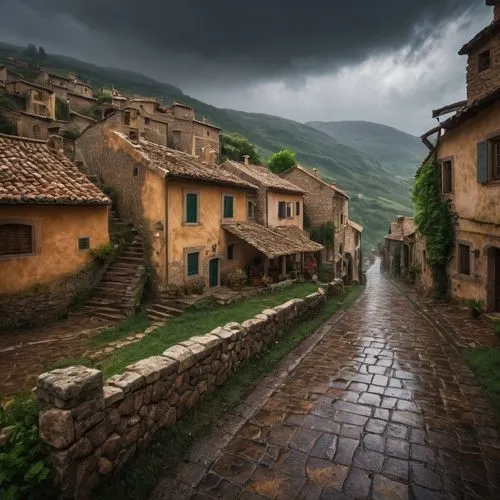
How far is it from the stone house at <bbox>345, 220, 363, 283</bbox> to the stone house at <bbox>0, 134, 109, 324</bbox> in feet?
89.3

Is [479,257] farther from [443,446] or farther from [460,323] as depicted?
[443,446]

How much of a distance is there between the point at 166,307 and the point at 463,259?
13414mm

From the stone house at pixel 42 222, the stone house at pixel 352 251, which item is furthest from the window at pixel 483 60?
the stone house at pixel 352 251

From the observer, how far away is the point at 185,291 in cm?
1622

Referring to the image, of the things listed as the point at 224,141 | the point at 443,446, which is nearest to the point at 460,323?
the point at 443,446

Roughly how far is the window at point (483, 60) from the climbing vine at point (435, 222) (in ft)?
14.0

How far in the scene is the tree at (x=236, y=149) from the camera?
2062 inches

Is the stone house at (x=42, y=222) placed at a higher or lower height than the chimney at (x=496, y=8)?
lower

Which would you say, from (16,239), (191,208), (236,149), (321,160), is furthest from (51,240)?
(321,160)

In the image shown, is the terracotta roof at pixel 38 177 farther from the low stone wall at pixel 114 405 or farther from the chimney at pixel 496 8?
the chimney at pixel 496 8

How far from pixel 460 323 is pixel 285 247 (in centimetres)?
1039

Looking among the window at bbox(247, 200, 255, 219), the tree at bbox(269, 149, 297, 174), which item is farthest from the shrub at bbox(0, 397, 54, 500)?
the tree at bbox(269, 149, 297, 174)

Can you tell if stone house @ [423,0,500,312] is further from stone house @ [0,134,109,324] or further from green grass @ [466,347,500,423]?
stone house @ [0,134,109,324]

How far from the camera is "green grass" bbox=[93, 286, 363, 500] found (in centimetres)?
434
